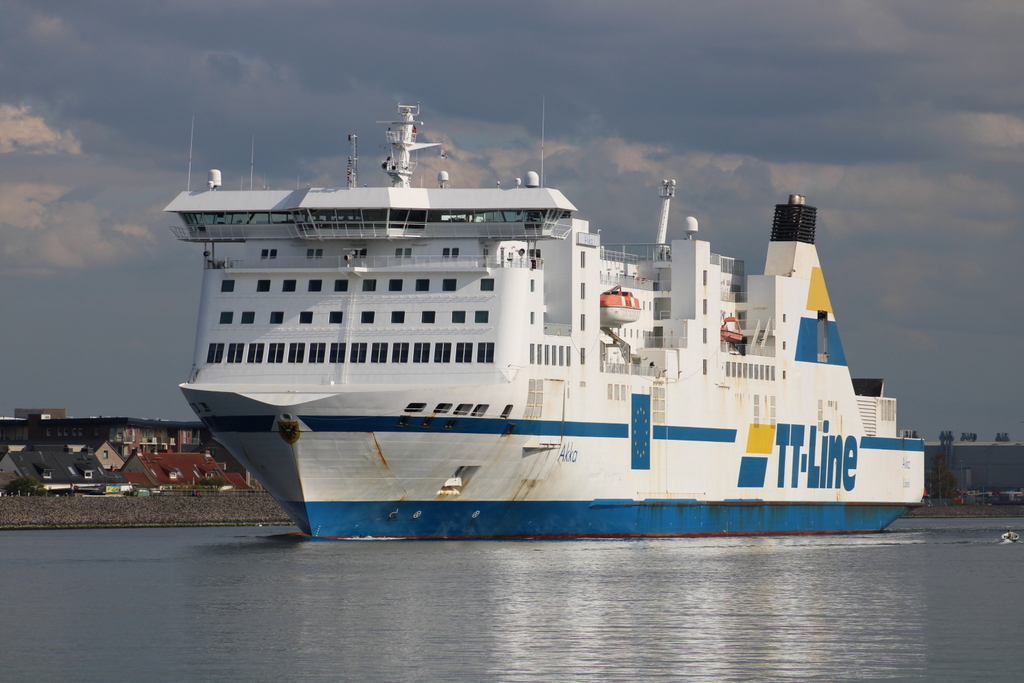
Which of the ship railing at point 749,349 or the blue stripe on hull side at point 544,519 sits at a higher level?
the ship railing at point 749,349

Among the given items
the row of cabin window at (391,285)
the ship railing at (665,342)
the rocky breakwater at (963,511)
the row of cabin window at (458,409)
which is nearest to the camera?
the row of cabin window at (458,409)

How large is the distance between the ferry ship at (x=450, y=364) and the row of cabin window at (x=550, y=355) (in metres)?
0.08

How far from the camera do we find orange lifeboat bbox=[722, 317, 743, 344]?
6600 cm

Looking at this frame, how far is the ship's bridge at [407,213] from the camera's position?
5409cm

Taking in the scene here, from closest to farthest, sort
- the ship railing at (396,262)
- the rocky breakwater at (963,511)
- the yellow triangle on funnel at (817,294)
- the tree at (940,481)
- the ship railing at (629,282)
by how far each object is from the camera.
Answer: the ship railing at (396,262) < the ship railing at (629,282) < the yellow triangle on funnel at (817,294) < the rocky breakwater at (963,511) < the tree at (940,481)

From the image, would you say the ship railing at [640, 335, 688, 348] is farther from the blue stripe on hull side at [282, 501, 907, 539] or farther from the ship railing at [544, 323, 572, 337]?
the ship railing at [544, 323, 572, 337]

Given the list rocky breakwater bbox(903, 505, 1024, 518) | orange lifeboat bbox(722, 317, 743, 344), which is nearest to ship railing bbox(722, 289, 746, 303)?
orange lifeboat bbox(722, 317, 743, 344)

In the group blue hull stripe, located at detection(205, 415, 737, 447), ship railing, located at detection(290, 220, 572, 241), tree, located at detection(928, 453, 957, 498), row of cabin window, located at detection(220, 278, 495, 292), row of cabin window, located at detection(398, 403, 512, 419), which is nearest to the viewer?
blue hull stripe, located at detection(205, 415, 737, 447)

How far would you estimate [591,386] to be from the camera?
5703cm

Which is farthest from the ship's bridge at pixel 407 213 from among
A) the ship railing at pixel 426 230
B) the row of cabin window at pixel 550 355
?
the row of cabin window at pixel 550 355

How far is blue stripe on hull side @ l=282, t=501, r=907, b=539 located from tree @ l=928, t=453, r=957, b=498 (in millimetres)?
97684

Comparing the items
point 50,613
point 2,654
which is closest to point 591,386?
point 50,613

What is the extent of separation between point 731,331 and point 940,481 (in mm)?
103793

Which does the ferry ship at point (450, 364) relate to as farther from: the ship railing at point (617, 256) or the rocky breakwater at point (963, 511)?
the rocky breakwater at point (963, 511)
